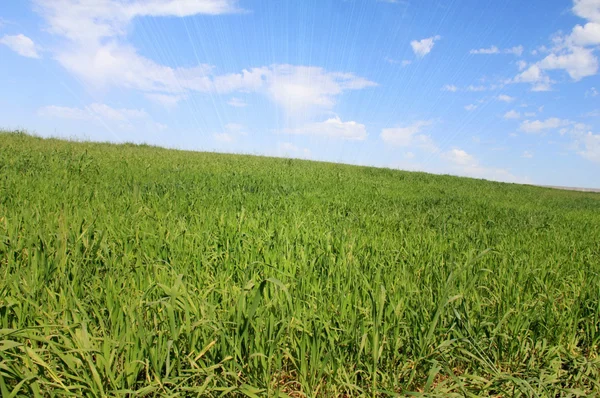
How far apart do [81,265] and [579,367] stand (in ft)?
11.1

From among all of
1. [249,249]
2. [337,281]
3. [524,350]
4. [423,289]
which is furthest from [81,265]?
[524,350]

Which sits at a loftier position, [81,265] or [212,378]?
[81,265]

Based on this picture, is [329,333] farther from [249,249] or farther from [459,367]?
[249,249]

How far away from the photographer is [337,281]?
8.46ft

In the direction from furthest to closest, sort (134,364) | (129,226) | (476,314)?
(129,226) < (476,314) < (134,364)

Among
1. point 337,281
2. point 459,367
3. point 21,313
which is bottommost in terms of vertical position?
point 459,367

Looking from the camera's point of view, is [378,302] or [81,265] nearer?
[378,302]

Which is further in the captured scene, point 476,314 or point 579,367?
point 476,314

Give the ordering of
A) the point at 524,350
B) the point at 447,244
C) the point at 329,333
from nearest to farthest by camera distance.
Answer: the point at 329,333 < the point at 524,350 < the point at 447,244

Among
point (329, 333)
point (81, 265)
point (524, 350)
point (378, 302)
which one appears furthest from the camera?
point (81, 265)

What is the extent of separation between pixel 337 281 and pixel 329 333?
0.61 meters

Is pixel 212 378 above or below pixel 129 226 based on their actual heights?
below

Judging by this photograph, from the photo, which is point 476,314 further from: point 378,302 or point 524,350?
point 378,302

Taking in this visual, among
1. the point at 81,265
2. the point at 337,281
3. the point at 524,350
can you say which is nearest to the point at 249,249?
the point at 337,281
